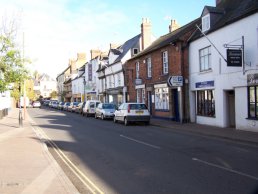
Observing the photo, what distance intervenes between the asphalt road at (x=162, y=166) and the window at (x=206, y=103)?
8.06m

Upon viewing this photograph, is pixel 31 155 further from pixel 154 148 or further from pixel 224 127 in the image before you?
pixel 224 127

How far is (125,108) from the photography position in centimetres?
2678

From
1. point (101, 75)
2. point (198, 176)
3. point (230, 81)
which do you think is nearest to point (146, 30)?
point (101, 75)

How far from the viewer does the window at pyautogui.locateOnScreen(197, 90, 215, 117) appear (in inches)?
916

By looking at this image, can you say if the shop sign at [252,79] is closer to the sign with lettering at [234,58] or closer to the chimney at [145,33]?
the sign with lettering at [234,58]

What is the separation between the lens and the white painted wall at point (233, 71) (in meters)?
18.6

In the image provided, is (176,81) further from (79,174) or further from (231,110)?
(79,174)

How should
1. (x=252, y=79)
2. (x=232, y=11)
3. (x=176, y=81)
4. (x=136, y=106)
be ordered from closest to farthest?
(x=252, y=79)
(x=232, y=11)
(x=176, y=81)
(x=136, y=106)

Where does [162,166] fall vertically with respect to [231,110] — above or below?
below

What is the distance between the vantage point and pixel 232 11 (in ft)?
75.6

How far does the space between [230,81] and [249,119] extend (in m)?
2.72

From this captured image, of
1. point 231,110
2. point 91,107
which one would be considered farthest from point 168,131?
point 91,107

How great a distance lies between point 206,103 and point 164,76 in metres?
7.07

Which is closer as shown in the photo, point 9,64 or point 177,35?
point 9,64
